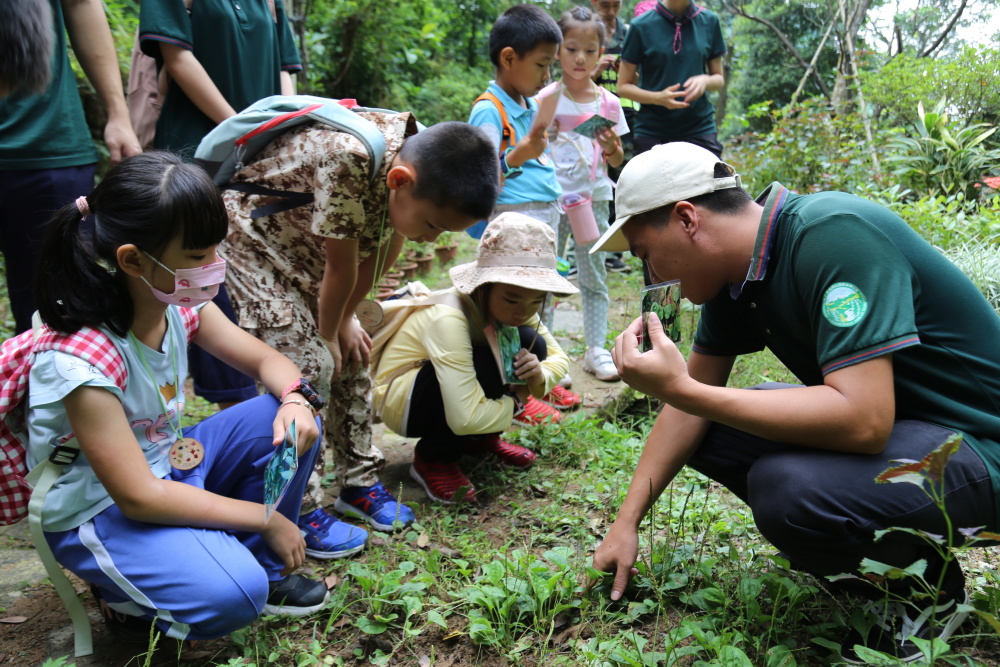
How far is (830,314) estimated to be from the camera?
1560mm

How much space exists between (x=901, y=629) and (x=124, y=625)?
1857mm

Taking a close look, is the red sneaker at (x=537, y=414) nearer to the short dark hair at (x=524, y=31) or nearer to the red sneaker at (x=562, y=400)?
the red sneaker at (x=562, y=400)

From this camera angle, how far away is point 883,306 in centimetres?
151

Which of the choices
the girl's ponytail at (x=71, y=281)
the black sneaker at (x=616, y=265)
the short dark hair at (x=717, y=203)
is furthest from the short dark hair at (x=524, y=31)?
the black sneaker at (x=616, y=265)

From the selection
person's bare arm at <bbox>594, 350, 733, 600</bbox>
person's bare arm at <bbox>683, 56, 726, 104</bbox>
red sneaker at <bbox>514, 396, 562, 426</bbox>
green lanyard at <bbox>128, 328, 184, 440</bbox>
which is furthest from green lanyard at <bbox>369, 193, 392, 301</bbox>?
person's bare arm at <bbox>683, 56, 726, 104</bbox>

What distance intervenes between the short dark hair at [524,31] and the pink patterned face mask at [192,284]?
2019mm

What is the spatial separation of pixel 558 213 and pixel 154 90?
1936mm

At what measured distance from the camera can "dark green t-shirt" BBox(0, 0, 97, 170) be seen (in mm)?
2234

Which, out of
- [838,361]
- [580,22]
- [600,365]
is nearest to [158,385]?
[838,361]

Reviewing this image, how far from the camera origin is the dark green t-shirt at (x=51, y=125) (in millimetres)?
2234

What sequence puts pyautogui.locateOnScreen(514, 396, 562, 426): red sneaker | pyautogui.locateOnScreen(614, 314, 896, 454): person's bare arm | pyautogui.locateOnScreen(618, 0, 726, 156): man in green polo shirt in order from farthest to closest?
pyautogui.locateOnScreen(618, 0, 726, 156): man in green polo shirt, pyautogui.locateOnScreen(514, 396, 562, 426): red sneaker, pyautogui.locateOnScreen(614, 314, 896, 454): person's bare arm

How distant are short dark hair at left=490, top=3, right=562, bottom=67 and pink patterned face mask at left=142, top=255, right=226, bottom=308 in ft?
6.62

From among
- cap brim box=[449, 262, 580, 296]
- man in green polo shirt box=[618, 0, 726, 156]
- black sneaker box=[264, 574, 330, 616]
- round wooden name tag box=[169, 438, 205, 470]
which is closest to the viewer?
round wooden name tag box=[169, 438, 205, 470]

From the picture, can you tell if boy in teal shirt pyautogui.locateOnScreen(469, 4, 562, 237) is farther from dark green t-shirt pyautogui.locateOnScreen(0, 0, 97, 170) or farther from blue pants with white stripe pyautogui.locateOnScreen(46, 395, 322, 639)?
blue pants with white stripe pyautogui.locateOnScreen(46, 395, 322, 639)
